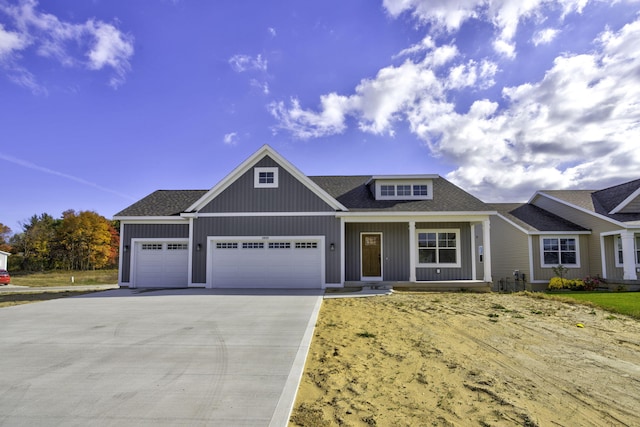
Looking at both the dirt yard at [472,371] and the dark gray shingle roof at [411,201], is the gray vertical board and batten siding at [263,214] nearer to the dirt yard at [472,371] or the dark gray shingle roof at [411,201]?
the dark gray shingle roof at [411,201]

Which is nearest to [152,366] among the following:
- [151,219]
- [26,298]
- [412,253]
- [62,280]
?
[412,253]

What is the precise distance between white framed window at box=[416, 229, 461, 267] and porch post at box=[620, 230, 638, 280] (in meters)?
7.00

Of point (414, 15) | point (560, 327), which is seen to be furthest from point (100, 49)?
point (560, 327)

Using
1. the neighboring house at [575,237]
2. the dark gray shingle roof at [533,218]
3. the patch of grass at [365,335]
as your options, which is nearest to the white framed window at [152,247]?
the patch of grass at [365,335]

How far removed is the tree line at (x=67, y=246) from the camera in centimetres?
4166

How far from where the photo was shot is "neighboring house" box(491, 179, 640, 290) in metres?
16.3

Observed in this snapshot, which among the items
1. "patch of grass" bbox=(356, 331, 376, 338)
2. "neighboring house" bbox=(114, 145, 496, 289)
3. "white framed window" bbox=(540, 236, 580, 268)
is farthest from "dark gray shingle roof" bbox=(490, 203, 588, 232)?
"patch of grass" bbox=(356, 331, 376, 338)

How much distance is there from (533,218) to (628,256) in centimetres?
460

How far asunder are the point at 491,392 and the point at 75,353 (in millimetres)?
5693

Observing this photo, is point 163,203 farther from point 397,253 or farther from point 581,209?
point 581,209

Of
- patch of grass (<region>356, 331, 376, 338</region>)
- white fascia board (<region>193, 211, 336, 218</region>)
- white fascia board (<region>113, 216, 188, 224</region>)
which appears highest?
white fascia board (<region>193, 211, 336, 218</region>)

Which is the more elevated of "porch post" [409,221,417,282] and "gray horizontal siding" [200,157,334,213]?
"gray horizontal siding" [200,157,334,213]

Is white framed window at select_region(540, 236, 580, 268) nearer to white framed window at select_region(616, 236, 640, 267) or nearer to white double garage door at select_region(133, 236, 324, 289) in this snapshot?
white framed window at select_region(616, 236, 640, 267)

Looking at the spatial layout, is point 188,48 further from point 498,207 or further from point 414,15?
point 498,207
